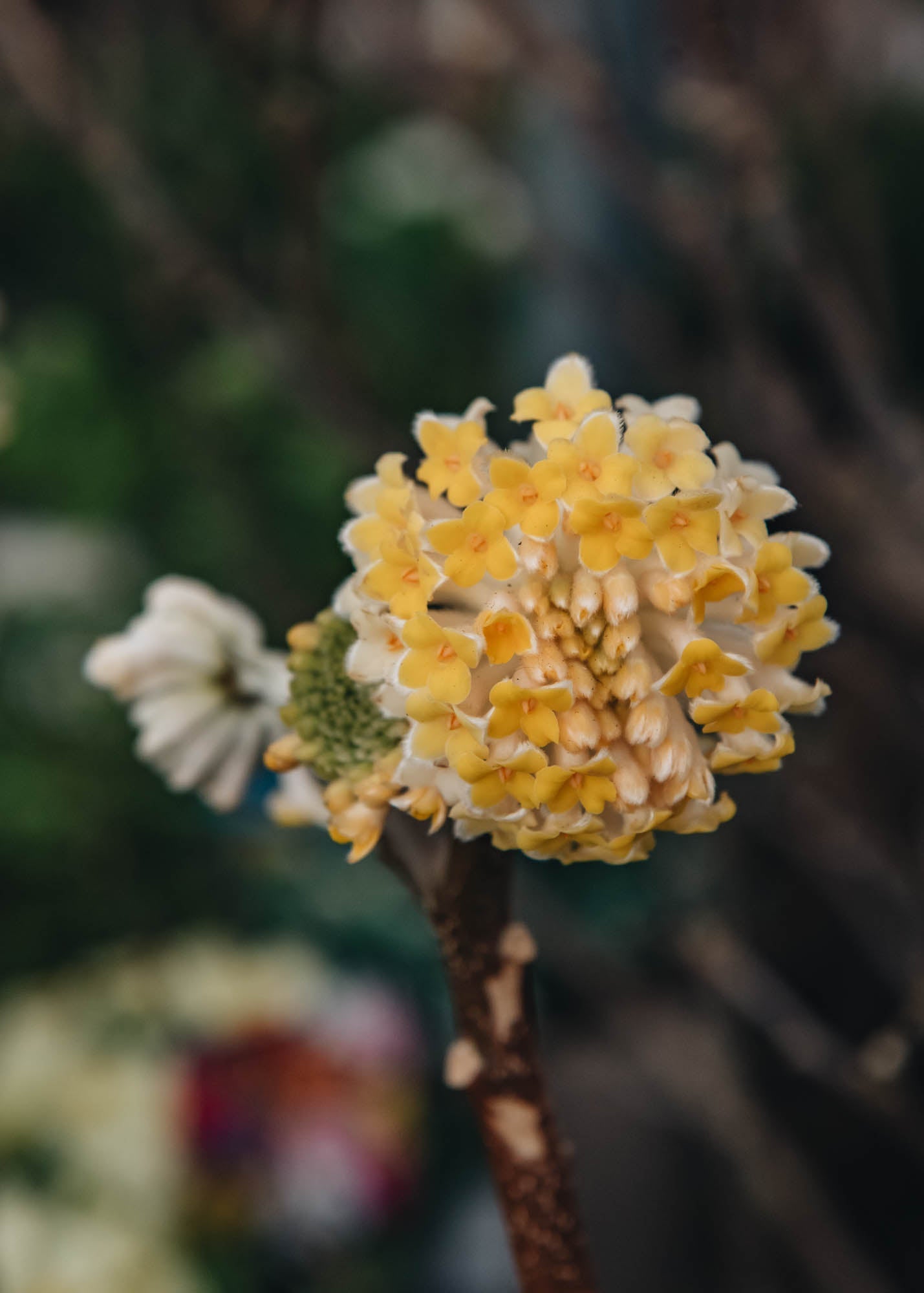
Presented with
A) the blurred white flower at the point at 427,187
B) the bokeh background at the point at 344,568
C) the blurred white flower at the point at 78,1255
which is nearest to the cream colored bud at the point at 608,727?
the bokeh background at the point at 344,568

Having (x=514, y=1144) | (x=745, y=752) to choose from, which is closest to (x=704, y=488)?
(x=745, y=752)

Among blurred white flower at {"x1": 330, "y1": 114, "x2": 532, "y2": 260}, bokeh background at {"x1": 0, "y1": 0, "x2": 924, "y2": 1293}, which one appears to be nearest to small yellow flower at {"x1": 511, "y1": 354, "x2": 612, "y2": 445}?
bokeh background at {"x1": 0, "y1": 0, "x2": 924, "y2": 1293}

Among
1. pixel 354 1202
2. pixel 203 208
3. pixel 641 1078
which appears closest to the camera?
pixel 354 1202

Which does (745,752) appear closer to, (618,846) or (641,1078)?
(618,846)

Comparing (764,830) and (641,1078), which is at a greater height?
(764,830)

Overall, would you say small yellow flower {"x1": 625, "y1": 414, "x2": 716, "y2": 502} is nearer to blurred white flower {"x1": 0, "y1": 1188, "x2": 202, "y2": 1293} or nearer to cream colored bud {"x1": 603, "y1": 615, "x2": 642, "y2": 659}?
cream colored bud {"x1": 603, "y1": 615, "x2": 642, "y2": 659}

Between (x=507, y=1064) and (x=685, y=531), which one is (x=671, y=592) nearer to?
(x=685, y=531)

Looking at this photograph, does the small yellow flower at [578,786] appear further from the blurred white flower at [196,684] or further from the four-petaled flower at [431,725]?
the blurred white flower at [196,684]
